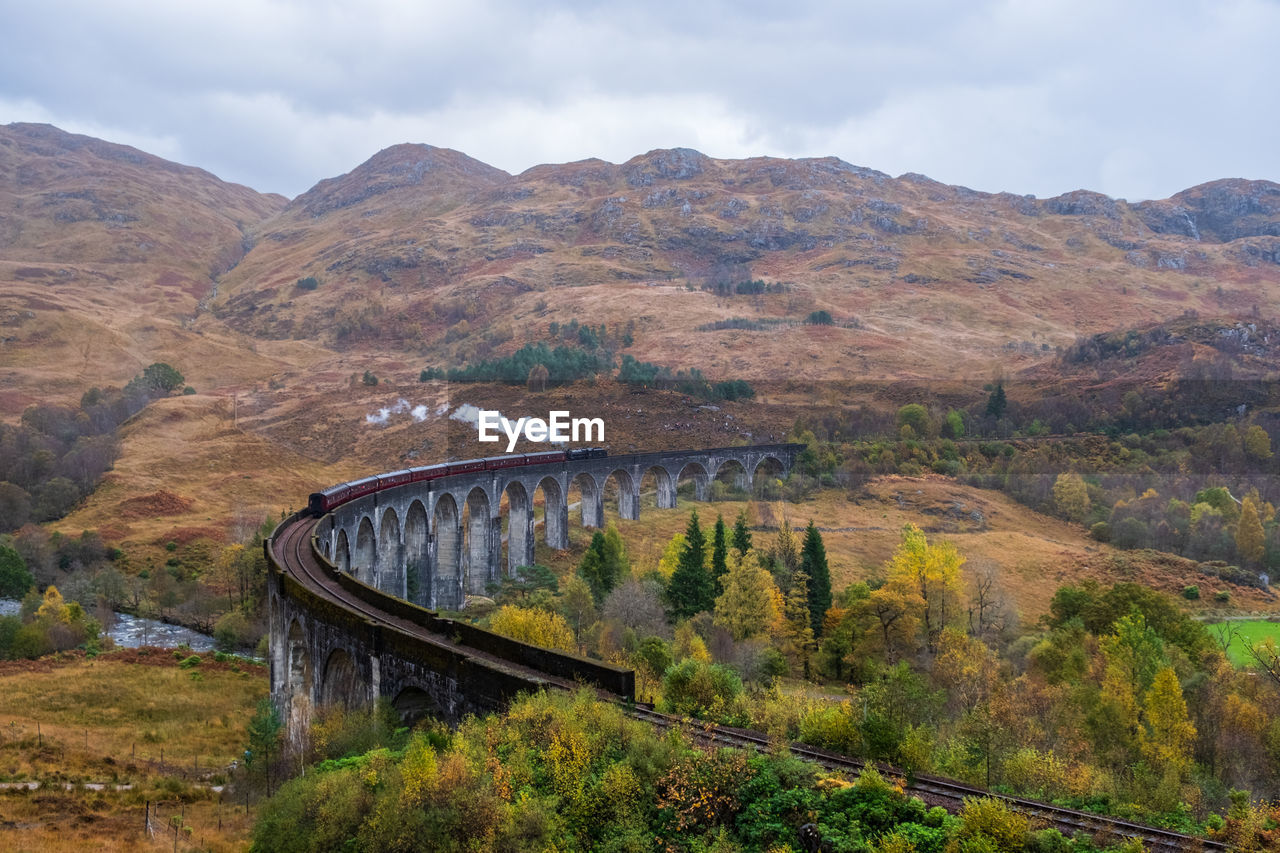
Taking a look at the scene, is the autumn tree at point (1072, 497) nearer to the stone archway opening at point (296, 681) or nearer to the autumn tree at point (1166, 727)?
the autumn tree at point (1166, 727)

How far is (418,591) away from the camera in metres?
47.8

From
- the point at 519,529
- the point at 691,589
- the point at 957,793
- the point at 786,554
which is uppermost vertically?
the point at 957,793

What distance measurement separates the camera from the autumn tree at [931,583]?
42.2 m

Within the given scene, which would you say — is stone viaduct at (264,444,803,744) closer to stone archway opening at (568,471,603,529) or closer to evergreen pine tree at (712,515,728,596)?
stone archway opening at (568,471,603,529)

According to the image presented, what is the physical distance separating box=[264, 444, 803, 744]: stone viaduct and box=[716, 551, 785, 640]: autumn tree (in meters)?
16.4

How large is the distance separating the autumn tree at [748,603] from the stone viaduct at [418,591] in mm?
16358

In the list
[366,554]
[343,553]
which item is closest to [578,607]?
[366,554]

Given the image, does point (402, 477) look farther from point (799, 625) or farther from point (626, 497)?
point (626, 497)

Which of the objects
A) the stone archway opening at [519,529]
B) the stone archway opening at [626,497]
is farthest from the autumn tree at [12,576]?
the stone archway opening at [626,497]

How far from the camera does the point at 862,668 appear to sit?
40406mm

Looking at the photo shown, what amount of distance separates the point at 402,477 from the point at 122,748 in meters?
20.3

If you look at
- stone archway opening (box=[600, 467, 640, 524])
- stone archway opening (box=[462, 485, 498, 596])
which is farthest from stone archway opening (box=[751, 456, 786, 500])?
stone archway opening (box=[462, 485, 498, 596])

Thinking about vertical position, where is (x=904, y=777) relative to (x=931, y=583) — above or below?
above

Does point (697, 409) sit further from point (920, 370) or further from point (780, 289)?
point (780, 289)
